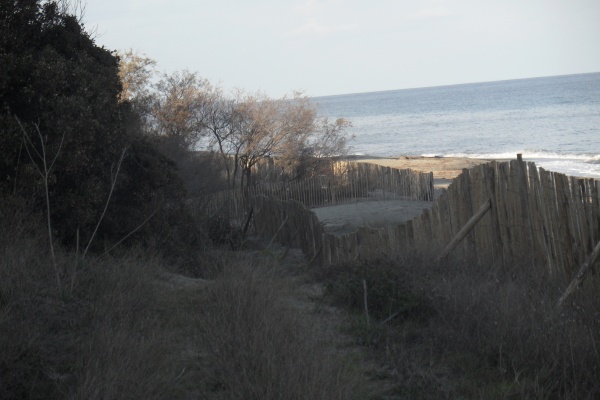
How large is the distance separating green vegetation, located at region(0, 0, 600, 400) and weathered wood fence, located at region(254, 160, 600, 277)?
42cm

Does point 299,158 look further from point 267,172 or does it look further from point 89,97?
point 89,97

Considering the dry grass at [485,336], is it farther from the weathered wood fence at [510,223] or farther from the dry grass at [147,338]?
the dry grass at [147,338]

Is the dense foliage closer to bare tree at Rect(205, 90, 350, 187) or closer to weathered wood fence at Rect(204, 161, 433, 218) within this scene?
weathered wood fence at Rect(204, 161, 433, 218)

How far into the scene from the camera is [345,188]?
26156mm

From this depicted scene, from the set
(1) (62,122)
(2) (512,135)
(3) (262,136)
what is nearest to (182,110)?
(3) (262,136)

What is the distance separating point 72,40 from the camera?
1117cm

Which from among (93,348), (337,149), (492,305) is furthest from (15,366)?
(337,149)

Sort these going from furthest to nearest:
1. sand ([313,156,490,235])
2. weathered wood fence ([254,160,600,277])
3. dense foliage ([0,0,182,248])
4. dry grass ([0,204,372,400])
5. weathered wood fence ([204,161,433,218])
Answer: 1. weathered wood fence ([204,161,433,218])
2. sand ([313,156,490,235])
3. dense foliage ([0,0,182,248])
4. weathered wood fence ([254,160,600,277])
5. dry grass ([0,204,372,400])

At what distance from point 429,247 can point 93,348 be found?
520 cm

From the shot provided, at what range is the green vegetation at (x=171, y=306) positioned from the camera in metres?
4.97

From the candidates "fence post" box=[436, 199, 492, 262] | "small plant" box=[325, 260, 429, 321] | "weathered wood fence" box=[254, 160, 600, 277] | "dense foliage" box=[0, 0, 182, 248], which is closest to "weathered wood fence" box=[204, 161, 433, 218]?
"dense foliage" box=[0, 0, 182, 248]

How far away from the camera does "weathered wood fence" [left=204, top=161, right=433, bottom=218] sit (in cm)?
2264

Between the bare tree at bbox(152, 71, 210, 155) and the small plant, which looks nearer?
the small plant

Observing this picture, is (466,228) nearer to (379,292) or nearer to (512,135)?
(379,292)
